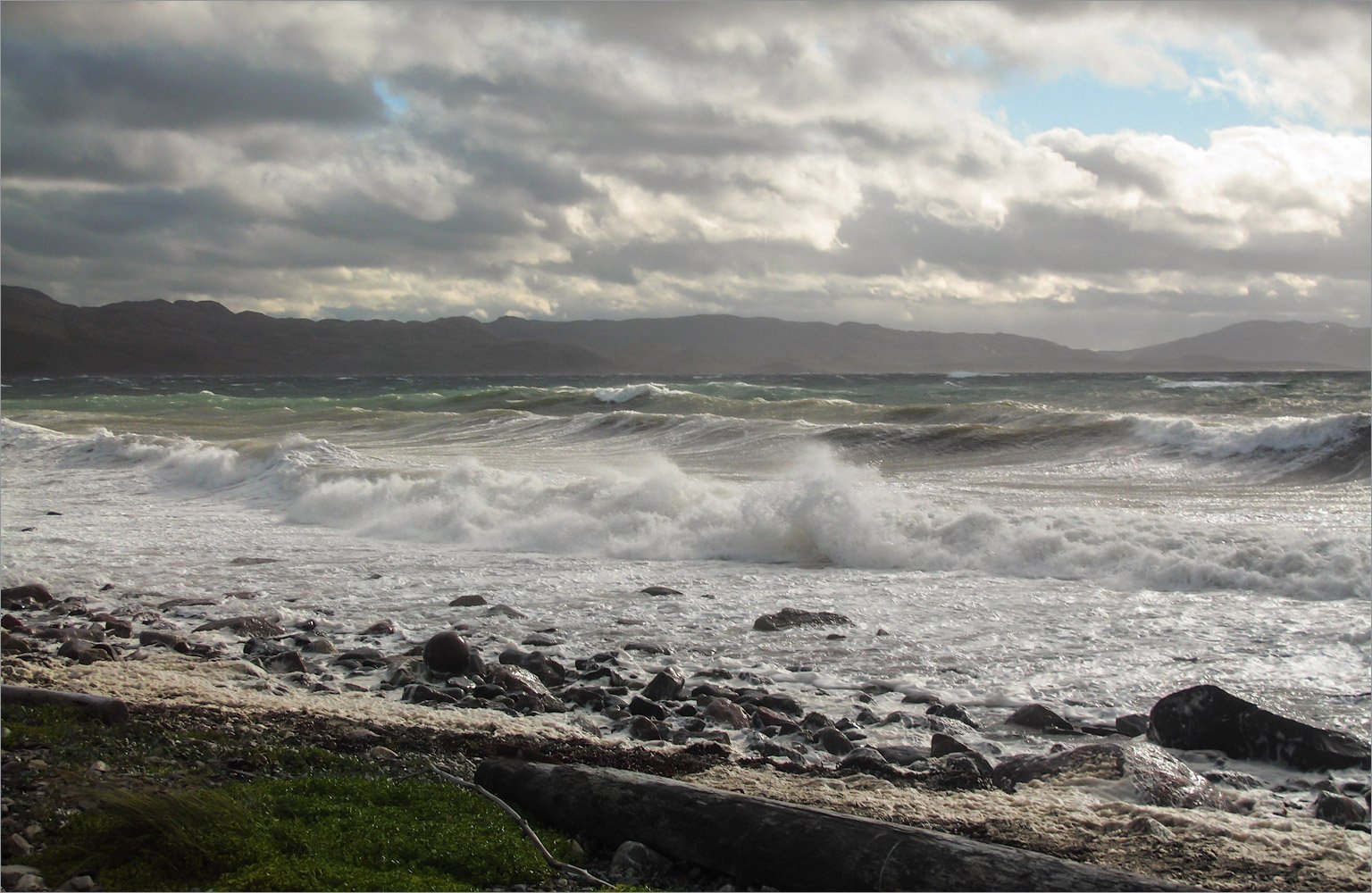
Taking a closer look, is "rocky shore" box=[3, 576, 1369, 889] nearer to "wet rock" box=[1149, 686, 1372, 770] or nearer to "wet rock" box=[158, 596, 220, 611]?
"wet rock" box=[1149, 686, 1372, 770]

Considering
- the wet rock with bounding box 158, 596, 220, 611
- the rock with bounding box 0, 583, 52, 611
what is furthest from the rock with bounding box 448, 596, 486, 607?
the rock with bounding box 0, 583, 52, 611

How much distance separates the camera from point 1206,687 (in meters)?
5.67

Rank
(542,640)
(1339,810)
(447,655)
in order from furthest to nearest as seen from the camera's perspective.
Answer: (542,640) < (447,655) < (1339,810)

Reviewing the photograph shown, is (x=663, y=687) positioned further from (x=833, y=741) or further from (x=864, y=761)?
(x=864, y=761)

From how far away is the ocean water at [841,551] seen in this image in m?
7.19

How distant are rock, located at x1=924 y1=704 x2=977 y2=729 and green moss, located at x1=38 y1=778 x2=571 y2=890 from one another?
2748mm

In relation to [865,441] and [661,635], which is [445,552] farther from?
[865,441]

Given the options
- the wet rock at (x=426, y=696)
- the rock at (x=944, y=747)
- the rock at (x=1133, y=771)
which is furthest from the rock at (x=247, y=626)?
the rock at (x=1133, y=771)

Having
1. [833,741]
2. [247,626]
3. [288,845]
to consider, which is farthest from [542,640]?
[288,845]

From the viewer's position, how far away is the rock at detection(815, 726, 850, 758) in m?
5.50

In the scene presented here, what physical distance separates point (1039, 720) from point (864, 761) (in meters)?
1.29

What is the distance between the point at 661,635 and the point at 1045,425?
19.3m

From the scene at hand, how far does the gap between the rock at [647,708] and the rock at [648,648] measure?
48.7 inches

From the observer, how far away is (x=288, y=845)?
3961 millimetres
